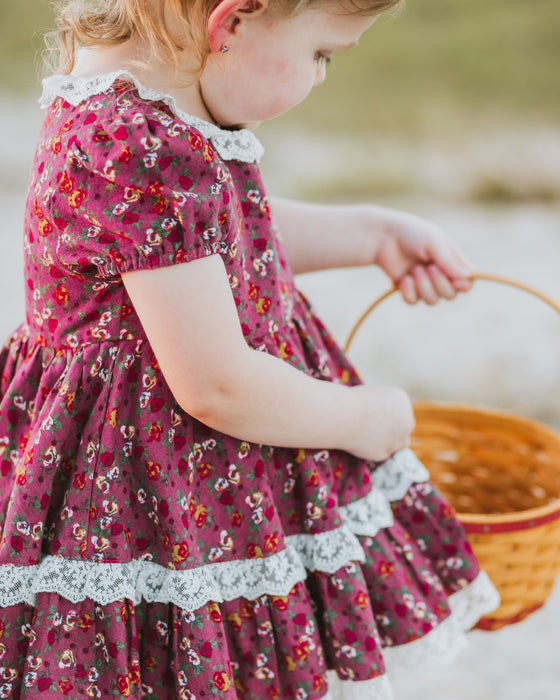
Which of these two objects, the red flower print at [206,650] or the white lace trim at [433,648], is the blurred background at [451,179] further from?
the red flower print at [206,650]

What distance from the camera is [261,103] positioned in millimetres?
855

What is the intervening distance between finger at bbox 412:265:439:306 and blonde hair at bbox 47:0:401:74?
15.2 inches

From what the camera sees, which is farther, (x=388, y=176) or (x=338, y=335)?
(x=388, y=176)

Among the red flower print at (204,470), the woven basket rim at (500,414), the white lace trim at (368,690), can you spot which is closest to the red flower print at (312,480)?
the red flower print at (204,470)

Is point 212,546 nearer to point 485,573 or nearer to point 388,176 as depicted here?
point 485,573

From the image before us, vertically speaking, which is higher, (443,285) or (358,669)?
(443,285)

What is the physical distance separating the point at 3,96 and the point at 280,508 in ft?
13.5

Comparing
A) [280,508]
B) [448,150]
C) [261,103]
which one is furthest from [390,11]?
[448,150]

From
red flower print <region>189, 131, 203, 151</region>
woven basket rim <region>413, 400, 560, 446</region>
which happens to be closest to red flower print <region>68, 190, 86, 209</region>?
red flower print <region>189, 131, 203, 151</region>

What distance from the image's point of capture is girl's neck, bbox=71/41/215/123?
834 mm

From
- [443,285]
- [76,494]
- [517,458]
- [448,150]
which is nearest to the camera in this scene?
[76,494]

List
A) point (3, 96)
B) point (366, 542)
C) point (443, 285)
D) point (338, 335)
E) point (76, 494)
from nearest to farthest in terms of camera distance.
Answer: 1. point (76, 494)
2. point (366, 542)
3. point (443, 285)
4. point (338, 335)
5. point (3, 96)

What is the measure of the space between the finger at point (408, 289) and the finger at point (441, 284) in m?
0.03

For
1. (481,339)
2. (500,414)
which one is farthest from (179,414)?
(481,339)
